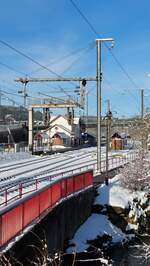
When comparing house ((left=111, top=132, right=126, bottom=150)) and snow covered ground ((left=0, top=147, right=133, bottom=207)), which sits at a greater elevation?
house ((left=111, top=132, right=126, bottom=150))

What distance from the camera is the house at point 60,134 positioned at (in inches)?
3836

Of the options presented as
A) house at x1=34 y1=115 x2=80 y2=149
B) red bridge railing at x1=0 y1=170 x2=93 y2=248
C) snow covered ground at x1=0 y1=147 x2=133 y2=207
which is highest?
house at x1=34 y1=115 x2=80 y2=149

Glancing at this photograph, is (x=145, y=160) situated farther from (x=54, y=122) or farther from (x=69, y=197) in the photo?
(x=54, y=122)

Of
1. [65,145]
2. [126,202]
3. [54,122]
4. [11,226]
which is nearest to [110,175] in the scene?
[126,202]

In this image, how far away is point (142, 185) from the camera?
137 ft

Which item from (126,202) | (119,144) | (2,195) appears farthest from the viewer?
(119,144)

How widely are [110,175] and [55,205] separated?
2191 cm

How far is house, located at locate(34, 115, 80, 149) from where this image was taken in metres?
97.4

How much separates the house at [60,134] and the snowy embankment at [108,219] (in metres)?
53.2

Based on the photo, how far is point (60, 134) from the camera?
101750 mm

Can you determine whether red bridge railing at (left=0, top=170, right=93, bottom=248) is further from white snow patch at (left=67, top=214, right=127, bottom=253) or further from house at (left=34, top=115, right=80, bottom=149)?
house at (left=34, top=115, right=80, bottom=149)

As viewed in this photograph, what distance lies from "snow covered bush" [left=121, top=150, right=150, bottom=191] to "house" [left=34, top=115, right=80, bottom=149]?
1935 inches

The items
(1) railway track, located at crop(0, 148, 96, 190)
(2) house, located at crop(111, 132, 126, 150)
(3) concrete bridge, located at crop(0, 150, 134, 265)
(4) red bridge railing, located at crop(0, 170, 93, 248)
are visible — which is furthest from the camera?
(2) house, located at crop(111, 132, 126, 150)

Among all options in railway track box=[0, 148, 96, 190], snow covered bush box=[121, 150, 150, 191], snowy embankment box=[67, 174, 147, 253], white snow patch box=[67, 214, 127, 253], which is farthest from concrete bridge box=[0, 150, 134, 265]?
snow covered bush box=[121, 150, 150, 191]
